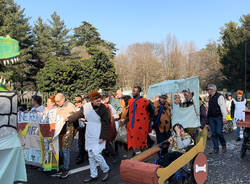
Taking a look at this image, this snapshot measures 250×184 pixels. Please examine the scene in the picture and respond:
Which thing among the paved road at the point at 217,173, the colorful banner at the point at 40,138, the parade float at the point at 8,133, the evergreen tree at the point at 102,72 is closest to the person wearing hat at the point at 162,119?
the paved road at the point at 217,173

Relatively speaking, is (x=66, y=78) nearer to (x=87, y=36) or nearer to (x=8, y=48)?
(x=8, y=48)

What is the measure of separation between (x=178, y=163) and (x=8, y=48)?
2967 millimetres

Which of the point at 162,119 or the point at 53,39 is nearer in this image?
the point at 162,119

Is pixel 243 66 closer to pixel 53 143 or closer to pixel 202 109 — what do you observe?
pixel 202 109

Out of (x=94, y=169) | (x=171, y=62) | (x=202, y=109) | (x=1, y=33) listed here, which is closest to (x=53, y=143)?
(x=94, y=169)

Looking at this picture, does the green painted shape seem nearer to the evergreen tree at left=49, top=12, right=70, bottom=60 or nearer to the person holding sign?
the person holding sign

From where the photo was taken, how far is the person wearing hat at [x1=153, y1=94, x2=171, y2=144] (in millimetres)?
5473

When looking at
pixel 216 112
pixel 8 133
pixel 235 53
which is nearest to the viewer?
pixel 8 133

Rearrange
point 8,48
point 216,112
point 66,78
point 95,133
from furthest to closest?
point 66,78 < point 216,112 < point 95,133 < point 8,48

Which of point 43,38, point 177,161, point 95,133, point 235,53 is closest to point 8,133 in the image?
point 95,133

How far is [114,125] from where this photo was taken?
253 inches

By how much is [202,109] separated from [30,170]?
4.21 meters

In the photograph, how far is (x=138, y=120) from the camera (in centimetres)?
554

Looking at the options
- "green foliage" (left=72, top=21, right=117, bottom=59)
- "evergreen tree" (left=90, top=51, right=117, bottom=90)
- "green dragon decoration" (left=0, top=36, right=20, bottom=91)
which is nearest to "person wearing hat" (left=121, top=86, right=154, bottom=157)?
"green dragon decoration" (left=0, top=36, right=20, bottom=91)
